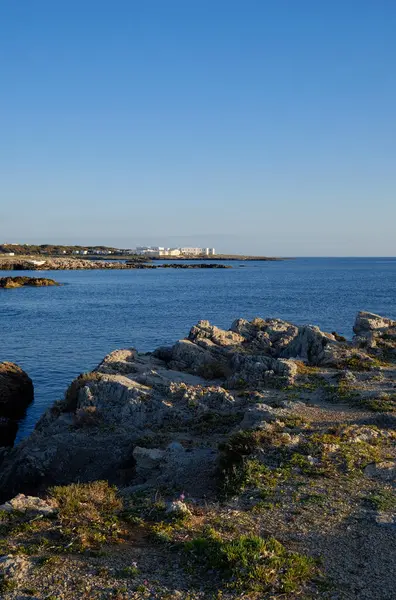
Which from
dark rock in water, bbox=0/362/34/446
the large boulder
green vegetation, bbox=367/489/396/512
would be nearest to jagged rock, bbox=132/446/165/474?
green vegetation, bbox=367/489/396/512

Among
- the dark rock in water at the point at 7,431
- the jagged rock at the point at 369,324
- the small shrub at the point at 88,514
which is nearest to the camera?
the small shrub at the point at 88,514

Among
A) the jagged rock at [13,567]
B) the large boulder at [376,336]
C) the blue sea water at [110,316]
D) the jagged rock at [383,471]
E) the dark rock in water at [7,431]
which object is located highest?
the large boulder at [376,336]

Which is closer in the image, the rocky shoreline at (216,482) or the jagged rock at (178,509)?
the rocky shoreline at (216,482)

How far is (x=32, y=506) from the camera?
13.6 metres

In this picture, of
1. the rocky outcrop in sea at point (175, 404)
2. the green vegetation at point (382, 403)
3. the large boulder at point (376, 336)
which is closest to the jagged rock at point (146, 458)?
the rocky outcrop in sea at point (175, 404)

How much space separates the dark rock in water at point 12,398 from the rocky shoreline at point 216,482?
513 cm

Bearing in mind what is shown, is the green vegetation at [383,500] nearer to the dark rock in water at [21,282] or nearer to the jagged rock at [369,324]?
the jagged rock at [369,324]

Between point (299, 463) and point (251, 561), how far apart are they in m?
6.09

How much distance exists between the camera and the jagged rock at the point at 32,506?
43.5 feet

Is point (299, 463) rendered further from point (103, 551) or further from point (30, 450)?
point (30, 450)

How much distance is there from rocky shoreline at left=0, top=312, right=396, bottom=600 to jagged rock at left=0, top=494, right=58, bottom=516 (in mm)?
43

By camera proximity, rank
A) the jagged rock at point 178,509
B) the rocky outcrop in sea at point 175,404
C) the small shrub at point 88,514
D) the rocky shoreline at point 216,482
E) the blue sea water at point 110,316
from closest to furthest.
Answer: the rocky shoreline at point 216,482 < the small shrub at point 88,514 < the jagged rock at point 178,509 < the rocky outcrop in sea at point 175,404 < the blue sea water at point 110,316

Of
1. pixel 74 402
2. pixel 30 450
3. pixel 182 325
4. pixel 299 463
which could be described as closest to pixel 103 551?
pixel 299 463

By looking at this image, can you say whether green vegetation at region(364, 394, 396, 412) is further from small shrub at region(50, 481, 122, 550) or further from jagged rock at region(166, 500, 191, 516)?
small shrub at region(50, 481, 122, 550)
